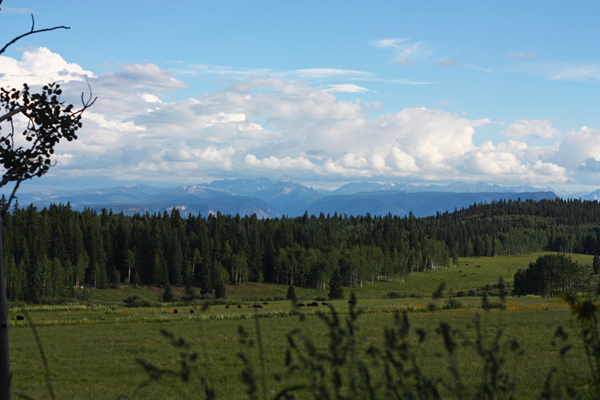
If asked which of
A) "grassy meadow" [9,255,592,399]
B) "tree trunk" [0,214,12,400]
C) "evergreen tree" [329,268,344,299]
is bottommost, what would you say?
"evergreen tree" [329,268,344,299]

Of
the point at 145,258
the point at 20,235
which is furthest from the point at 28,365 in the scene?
the point at 145,258

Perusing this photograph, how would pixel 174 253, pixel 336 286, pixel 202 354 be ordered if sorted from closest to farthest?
pixel 202 354
pixel 336 286
pixel 174 253

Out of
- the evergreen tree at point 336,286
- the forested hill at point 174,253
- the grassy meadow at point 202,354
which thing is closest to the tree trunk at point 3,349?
the grassy meadow at point 202,354

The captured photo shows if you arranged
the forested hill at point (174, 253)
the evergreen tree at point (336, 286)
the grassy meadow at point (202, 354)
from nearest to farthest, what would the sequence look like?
the grassy meadow at point (202, 354) < the evergreen tree at point (336, 286) < the forested hill at point (174, 253)

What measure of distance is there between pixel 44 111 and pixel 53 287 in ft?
311

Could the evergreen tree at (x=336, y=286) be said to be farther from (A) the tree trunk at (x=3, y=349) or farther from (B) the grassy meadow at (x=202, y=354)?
(A) the tree trunk at (x=3, y=349)

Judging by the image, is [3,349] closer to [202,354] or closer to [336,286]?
[202,354]

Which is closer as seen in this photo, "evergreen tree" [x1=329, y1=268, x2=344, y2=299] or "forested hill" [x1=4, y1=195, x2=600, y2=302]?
"evergreen tree" [x1=329, y1=268, x2=344, y2=299]

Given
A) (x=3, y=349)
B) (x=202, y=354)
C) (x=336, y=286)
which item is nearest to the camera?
(x=3, y=349)

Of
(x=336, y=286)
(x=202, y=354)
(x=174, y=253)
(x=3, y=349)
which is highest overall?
(x=3, y=349)

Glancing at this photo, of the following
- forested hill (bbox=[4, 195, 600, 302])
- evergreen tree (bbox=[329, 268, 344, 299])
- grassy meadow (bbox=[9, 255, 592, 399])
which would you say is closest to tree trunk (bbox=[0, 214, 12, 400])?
grassy meadow (bbox=[9, 255, 592, 399])

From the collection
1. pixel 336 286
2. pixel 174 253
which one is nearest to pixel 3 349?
pixel 336 286

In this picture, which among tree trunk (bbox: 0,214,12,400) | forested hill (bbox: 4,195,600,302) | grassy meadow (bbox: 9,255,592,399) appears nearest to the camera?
tree trunk (bbox: 0,214,12,400)

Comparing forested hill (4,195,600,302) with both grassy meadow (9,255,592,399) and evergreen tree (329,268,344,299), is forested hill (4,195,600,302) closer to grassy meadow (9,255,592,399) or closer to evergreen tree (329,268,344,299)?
evergreen tree (329,268,344,299)
